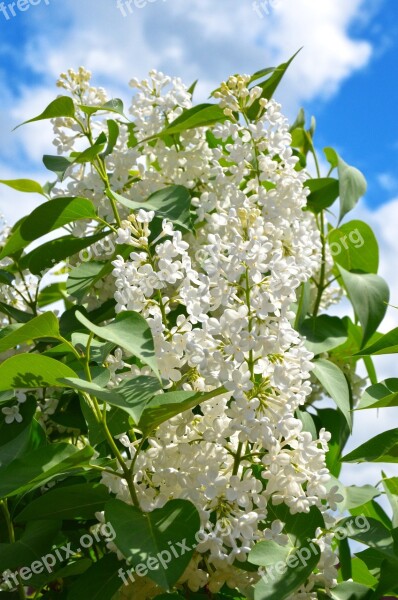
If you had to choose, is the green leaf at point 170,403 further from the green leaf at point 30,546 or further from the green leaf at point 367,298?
the green leaf at point 367,298

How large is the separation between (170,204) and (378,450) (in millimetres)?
466

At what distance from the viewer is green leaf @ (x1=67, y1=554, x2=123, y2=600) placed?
94 cm

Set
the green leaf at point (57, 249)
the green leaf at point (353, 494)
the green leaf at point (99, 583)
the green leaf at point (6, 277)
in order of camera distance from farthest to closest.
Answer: the green leaf at point (6, 277), the green leaf at point (57, 249), the green leaf at point (353, 494), the green leaf at point (99, 583)

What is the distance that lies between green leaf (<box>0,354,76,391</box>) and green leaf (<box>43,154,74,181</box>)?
562 mm

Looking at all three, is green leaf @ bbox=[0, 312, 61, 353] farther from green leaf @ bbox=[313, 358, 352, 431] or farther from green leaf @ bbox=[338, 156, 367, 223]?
green leaf @ bbox=[338, 156, 367, 223]

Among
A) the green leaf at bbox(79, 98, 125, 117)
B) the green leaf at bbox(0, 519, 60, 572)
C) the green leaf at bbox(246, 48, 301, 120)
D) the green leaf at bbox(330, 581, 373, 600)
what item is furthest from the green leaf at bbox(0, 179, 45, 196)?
the green leaf at bbox(330, 581, 373, 600)

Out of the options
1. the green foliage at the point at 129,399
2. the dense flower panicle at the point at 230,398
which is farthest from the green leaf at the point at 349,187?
the dense flower panicle at the point at 230,398

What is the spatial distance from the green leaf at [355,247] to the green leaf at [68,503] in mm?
684

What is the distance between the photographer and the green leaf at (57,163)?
138cm

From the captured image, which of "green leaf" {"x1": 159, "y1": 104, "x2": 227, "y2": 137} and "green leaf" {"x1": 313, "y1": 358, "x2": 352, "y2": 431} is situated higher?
"green leaf" {"x1": 159, "y1": 104, "x2": 227, "y2": 137}

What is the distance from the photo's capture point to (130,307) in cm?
93

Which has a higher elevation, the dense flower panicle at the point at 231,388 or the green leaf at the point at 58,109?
the green leaf at the point at 58,109

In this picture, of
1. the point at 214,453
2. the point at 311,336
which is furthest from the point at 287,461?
the point at 311,336

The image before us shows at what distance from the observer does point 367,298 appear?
133cm
